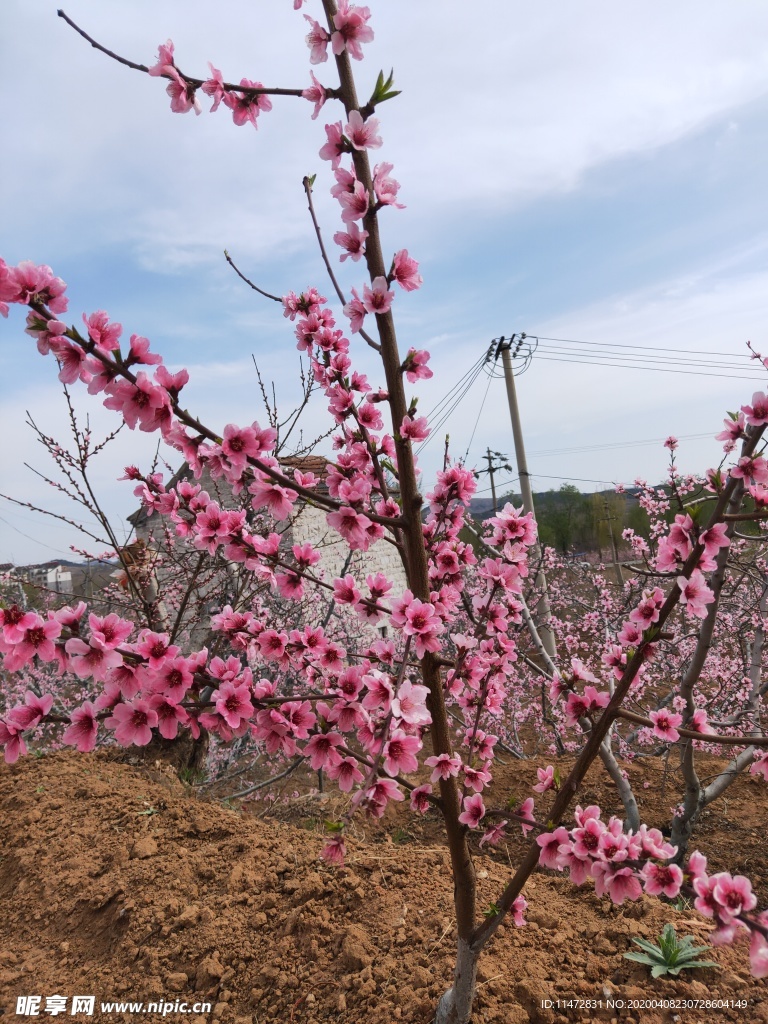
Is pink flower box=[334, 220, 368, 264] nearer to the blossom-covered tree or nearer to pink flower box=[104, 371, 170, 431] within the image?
the blossom-covered tree

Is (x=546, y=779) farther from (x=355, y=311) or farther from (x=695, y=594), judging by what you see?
(x=355, y=311)

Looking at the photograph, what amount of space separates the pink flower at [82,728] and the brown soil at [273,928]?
144 cm

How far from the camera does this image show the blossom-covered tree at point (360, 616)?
1.44 meters

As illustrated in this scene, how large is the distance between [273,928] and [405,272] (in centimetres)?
282

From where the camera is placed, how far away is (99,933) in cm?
289

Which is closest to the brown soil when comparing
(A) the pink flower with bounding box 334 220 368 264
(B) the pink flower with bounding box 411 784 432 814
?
(B) the pink flower with bounding box 411 784 432 814

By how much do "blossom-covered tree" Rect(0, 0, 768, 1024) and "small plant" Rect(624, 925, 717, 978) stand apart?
56 cm

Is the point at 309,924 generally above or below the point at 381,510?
below

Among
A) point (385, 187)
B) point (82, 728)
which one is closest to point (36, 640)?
point (82, 728)

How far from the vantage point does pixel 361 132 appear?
68.8 inches

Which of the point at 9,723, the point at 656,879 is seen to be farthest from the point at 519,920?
the point at 9,723

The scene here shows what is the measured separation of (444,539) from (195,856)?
2.41 meters

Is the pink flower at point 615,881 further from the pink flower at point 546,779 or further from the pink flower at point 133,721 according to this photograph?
the pink flower at point 133,721

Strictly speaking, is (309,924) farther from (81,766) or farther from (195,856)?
(81,766)
